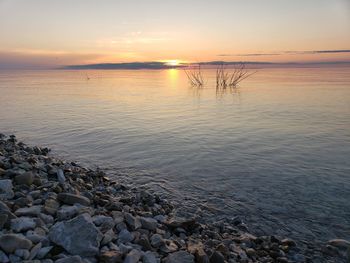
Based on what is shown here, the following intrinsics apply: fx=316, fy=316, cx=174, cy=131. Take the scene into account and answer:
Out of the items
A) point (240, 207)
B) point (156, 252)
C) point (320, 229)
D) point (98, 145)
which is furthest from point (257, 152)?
point (156, 252)

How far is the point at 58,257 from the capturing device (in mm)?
4742

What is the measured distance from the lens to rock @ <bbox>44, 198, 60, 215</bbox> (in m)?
6.06

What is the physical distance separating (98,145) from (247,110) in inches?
710

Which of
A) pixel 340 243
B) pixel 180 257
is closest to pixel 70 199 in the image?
pixel 180 257

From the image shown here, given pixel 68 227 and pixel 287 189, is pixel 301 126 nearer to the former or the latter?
pixel 287 189

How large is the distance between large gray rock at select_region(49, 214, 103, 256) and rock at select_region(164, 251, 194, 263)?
4.01 ft

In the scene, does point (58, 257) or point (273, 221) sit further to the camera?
point (273, 221)

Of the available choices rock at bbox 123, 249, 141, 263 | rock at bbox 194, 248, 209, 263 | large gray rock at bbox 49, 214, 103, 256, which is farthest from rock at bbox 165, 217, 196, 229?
large gray rock at bbox 49, 214, 103, 256

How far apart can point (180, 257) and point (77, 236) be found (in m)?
1.80

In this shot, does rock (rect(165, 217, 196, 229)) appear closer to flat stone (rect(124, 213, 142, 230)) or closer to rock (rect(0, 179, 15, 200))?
flat stone (rect(124, 213, 142, 230))

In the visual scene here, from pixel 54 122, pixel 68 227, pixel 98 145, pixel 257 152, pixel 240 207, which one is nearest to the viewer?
pixel 68 227

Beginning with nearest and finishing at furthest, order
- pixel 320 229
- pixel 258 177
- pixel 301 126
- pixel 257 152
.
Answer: pixel 320 229, pixel 258 177, pixel 257 152, pixel 301 126

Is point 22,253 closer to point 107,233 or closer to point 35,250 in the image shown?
point 35,250

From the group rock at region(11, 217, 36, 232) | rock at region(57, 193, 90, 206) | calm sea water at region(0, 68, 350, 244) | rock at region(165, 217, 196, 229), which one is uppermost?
rock at region(11, 217, 36, 232)
